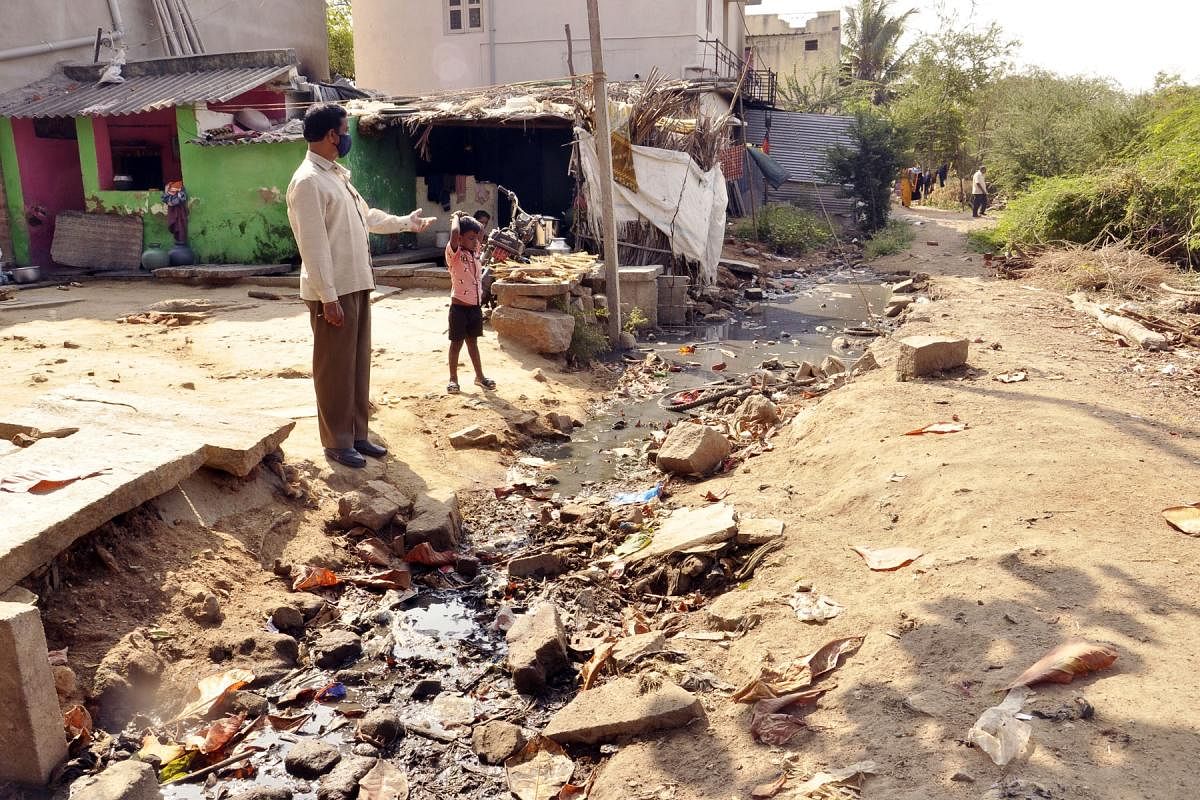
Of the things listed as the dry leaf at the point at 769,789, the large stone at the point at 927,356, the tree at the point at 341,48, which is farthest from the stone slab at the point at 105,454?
the tree at the point at 341,48

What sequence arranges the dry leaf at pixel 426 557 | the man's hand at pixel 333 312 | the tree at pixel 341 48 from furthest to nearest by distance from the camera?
1. the tree at pixel 341 48
2. the man's hand at pixel 333 312
3. the dry leaf at pixel 426 557

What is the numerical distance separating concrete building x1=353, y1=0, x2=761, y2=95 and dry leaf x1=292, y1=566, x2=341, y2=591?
17693mm

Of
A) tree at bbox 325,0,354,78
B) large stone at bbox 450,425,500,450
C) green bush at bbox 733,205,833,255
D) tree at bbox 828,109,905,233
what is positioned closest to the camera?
large stone at bbox 450,425,500,450

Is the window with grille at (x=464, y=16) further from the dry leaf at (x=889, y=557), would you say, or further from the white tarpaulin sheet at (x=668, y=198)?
the dry leaf at (x=889, y=557)

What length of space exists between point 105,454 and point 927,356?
542cm

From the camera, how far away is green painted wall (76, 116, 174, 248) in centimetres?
1403

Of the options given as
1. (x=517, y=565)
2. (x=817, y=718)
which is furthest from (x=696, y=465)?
(x=817, y=718)

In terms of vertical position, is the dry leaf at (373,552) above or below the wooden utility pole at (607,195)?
below

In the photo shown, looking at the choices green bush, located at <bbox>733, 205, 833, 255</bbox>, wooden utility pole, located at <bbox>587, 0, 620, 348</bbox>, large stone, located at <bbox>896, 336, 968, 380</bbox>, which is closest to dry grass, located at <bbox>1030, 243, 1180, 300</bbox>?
large stone, located at <bbox>896, 336, 968, 380</bbox>

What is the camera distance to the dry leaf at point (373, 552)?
14.9 feet

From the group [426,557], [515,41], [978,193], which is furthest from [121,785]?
[978,193]

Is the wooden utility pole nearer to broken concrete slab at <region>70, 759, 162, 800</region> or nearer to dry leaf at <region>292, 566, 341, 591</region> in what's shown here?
dry leaf at <region>292, 566, 341, 591</region>

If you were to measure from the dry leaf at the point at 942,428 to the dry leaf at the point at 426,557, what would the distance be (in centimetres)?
279

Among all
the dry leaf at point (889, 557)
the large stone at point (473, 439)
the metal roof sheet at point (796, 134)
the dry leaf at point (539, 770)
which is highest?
the metal roof sheet at point (796, 134)
